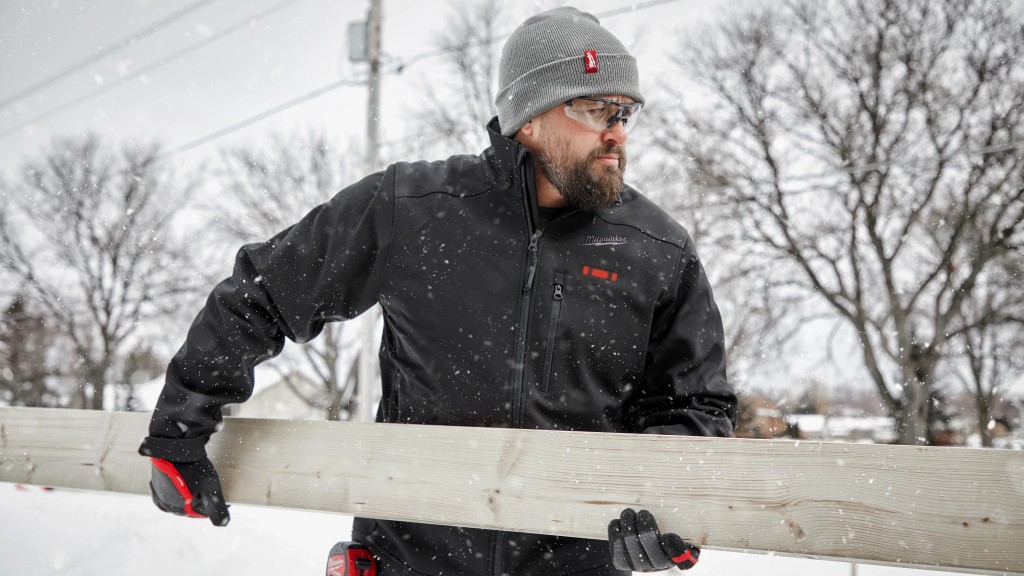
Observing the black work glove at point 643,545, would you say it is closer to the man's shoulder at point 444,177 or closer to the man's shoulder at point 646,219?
the man's shoulder at point 646,219

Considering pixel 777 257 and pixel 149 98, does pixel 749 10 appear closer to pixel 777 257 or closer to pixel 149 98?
pixel 777 257

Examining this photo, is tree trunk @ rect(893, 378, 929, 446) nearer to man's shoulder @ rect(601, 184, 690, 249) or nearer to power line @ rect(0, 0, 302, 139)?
man's shoulder @ rect(601, 184, 690, 249)

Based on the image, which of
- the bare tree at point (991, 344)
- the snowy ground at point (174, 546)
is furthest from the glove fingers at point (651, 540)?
the bare tree at point (991, 344)

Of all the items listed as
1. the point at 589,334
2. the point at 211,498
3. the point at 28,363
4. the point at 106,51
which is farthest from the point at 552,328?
the point at 28,363

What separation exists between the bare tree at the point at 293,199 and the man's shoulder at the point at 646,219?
1009 cm

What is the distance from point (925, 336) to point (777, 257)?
228 cm

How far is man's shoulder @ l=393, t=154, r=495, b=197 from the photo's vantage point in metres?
1.69

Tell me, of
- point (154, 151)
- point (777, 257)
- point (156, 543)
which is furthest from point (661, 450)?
point (154, 151)

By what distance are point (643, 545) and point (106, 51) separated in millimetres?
15261

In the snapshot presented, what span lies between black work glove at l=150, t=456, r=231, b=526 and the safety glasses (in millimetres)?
1195

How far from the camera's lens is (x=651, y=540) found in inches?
48.5

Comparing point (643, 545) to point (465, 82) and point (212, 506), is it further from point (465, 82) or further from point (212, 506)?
point (465, 82)

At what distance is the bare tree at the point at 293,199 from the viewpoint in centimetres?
1167

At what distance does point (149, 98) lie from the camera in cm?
1380
